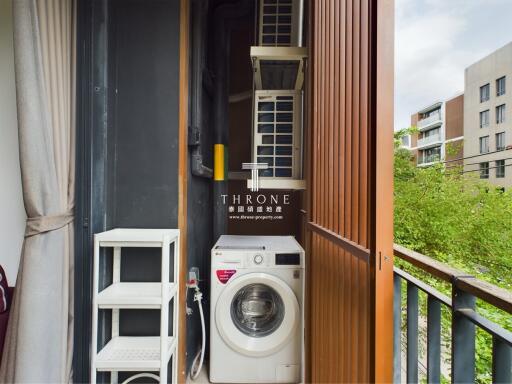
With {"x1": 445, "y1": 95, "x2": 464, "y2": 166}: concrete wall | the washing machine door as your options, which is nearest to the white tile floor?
the washing machine door

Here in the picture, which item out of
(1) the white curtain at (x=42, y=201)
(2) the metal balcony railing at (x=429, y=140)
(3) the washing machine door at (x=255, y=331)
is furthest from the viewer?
(2) the metal balcony railing at (x=429, y=140)

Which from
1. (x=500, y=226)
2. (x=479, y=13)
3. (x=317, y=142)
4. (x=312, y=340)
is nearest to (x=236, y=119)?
(x=317, y=142)

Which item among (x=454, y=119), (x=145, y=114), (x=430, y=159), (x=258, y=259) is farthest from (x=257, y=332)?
(x=454, y=119)

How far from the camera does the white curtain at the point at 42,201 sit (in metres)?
1.25

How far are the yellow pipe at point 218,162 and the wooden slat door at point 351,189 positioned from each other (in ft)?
3.35

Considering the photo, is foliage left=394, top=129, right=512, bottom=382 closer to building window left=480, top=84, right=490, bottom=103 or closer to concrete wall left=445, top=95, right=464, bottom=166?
building window left=480, top=84, right=490, bottom=103

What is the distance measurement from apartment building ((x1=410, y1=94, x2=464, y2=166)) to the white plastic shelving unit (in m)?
22.4

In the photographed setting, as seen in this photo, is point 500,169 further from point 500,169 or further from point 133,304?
point 133,304

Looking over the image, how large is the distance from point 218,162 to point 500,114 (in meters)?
21.1

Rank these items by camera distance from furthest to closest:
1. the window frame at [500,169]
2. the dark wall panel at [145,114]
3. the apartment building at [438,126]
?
the apartment building at [438,126], the window frame at [500,169], the dark wall panel at [145,114]

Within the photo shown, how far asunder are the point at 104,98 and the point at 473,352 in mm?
2011

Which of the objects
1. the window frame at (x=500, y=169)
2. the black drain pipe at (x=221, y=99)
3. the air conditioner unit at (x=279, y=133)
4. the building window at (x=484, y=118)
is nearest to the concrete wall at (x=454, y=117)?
the building window at (x=484, y=118)

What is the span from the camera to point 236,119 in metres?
2.96

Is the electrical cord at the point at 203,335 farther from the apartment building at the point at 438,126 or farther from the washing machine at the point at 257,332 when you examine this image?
the apartment building at the point at 438,126
